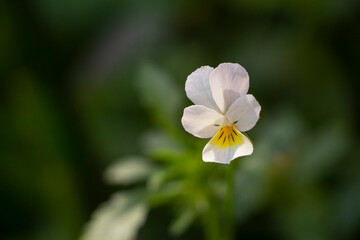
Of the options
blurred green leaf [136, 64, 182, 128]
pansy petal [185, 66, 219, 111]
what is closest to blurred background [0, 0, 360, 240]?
blurred green leaf [136, 64, 182, 128]

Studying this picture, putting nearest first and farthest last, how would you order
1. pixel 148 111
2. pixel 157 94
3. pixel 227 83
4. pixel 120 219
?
1. pixel 227 83
2. pixel 120 219
3. pixel 157 94
4. pixel 148 111

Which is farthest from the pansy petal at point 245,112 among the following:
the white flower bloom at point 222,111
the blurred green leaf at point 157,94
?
the blurred green leaf at point 157,94

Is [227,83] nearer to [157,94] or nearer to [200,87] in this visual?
[200,87]

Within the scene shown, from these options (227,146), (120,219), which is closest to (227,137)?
(227,146)

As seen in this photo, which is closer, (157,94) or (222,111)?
(222,111)

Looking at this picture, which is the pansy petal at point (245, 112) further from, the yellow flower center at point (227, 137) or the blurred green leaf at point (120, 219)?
the blurred green leaf at point (120, 219)

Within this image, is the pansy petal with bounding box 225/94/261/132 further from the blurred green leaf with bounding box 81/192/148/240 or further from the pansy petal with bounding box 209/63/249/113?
the blurred green leaf with bounding box 81/192/148/240
